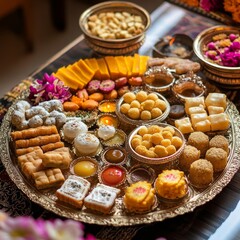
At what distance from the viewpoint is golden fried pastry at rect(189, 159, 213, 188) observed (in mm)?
1695

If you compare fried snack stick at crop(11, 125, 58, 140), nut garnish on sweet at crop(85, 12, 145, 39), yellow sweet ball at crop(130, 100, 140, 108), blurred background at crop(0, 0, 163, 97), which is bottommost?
blurred background at crop(0, 0, 163, 97)

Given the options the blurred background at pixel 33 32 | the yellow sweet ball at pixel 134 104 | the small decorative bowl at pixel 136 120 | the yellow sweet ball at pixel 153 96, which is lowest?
the blurred background at pixel 33 32

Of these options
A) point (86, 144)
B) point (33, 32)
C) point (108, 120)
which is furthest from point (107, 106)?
point (33, 32)

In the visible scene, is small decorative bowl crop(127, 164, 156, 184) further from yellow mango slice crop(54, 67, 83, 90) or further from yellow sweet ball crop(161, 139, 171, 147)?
yellow mango slice crop(54, 67, 83, 90)

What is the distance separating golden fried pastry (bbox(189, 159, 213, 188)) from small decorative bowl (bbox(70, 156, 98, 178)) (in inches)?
13.2

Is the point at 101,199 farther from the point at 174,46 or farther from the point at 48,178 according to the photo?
the point at 174,46

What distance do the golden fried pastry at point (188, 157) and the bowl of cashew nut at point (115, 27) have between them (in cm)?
67

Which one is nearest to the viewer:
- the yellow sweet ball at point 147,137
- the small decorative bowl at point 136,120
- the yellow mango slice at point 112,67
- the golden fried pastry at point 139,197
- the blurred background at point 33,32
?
the golden fried pastry at point 139,197

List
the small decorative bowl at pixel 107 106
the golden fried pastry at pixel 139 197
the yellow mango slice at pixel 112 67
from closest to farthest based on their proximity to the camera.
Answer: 1. the golden fried pastry at pixel 139 197
2. the small decorative bowl at pixel 107 106
3. the yellow mango slice at pixel 112 67

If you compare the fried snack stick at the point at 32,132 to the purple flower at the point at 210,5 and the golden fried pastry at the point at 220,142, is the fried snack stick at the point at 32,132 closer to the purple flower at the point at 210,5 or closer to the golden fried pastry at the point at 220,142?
the golden fried pastry at the point at 220,142

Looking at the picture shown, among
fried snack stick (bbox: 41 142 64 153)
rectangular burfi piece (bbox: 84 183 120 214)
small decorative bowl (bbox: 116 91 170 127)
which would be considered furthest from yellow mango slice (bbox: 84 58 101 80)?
rectangular burfi piece (bbox: 84 183 120 214)

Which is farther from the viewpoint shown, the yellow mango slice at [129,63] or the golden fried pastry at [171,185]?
the yellow mango slice at [129,63]

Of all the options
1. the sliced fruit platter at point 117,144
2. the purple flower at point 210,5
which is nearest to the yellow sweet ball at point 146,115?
the sliced fruit platter at point 117,144

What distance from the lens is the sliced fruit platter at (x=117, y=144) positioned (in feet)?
5.41
